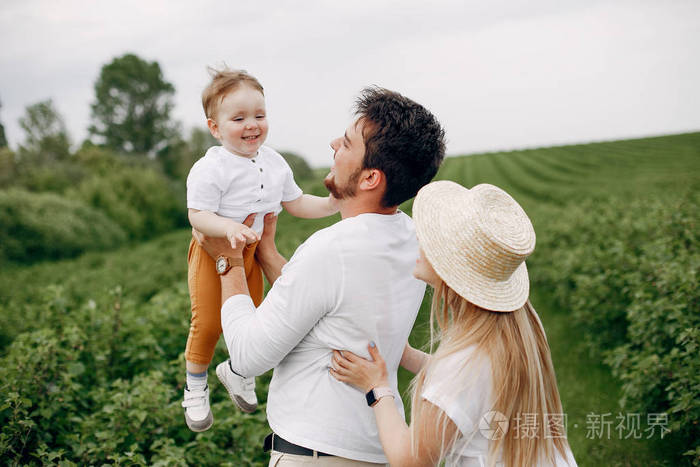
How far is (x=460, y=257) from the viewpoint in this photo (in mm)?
1922

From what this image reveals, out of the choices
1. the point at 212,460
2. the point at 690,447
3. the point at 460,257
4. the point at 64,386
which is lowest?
the point at 690,447

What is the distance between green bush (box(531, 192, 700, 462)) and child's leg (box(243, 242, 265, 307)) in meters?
2.93

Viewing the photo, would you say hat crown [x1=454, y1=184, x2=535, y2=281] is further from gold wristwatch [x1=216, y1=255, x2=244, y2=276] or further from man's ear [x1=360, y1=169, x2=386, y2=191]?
gold wristwatch [x1=216, y1=255, x2=244, y2=276]

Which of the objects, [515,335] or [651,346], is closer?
[515,335]

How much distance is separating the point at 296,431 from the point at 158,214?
39558mm

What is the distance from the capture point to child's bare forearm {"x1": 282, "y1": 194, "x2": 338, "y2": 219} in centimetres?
287

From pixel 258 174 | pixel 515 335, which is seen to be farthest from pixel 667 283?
pixel 258 174

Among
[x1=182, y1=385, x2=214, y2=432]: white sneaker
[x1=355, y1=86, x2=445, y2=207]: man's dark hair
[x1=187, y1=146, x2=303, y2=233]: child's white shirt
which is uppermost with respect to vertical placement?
[x1=355, y1=86, x2=445, y2=207]: man's dark hair

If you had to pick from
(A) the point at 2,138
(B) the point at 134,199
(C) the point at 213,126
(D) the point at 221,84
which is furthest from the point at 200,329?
(A) the point at 2,138

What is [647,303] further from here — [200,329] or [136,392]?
[136,392]

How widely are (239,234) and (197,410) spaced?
1.05 meters

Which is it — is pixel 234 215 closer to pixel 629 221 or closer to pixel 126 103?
pixel 629 221

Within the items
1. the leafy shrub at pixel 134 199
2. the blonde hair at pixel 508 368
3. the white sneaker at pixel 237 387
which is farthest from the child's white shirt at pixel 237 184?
the leafy shrub at pixel 134 199

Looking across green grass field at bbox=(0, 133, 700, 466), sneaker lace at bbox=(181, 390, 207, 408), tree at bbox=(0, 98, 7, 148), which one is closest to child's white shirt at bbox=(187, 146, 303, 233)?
green grass field at bbox=(0, 133, 700, 466)
